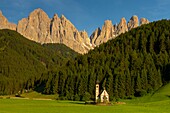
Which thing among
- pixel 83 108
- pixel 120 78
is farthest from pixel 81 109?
pixel 120 78

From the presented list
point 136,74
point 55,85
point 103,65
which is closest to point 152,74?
point 136,74

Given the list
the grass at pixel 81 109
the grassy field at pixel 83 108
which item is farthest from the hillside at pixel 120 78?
the grass at pixel 81 109

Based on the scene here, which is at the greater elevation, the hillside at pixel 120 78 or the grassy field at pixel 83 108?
the hillside at pixel 120 78

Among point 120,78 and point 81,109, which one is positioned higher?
point 120,78

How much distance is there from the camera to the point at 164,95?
383ft

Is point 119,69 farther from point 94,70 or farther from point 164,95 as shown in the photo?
point 164,95

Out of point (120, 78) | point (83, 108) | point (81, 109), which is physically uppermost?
point (120, 78)

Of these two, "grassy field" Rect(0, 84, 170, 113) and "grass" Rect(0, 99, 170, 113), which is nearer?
"grass" Rect(0, 99, 170, 113)

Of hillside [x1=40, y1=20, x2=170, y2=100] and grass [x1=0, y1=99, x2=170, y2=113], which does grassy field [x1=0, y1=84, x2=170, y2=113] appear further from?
hillside [x1=40, y1=20, x2=170, y2=100]

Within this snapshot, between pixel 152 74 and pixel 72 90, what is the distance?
43837mm

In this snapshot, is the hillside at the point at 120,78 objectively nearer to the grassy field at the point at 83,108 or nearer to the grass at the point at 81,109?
the grassy field at the point at 83,108

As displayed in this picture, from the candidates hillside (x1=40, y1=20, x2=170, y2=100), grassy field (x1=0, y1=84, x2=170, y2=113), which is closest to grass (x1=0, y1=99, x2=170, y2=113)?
grassy field (x1=0, y1=84, x2=170, y2=113)

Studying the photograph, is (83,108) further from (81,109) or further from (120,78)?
(120,78)

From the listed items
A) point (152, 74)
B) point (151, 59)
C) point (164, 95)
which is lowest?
point (164, 95)
